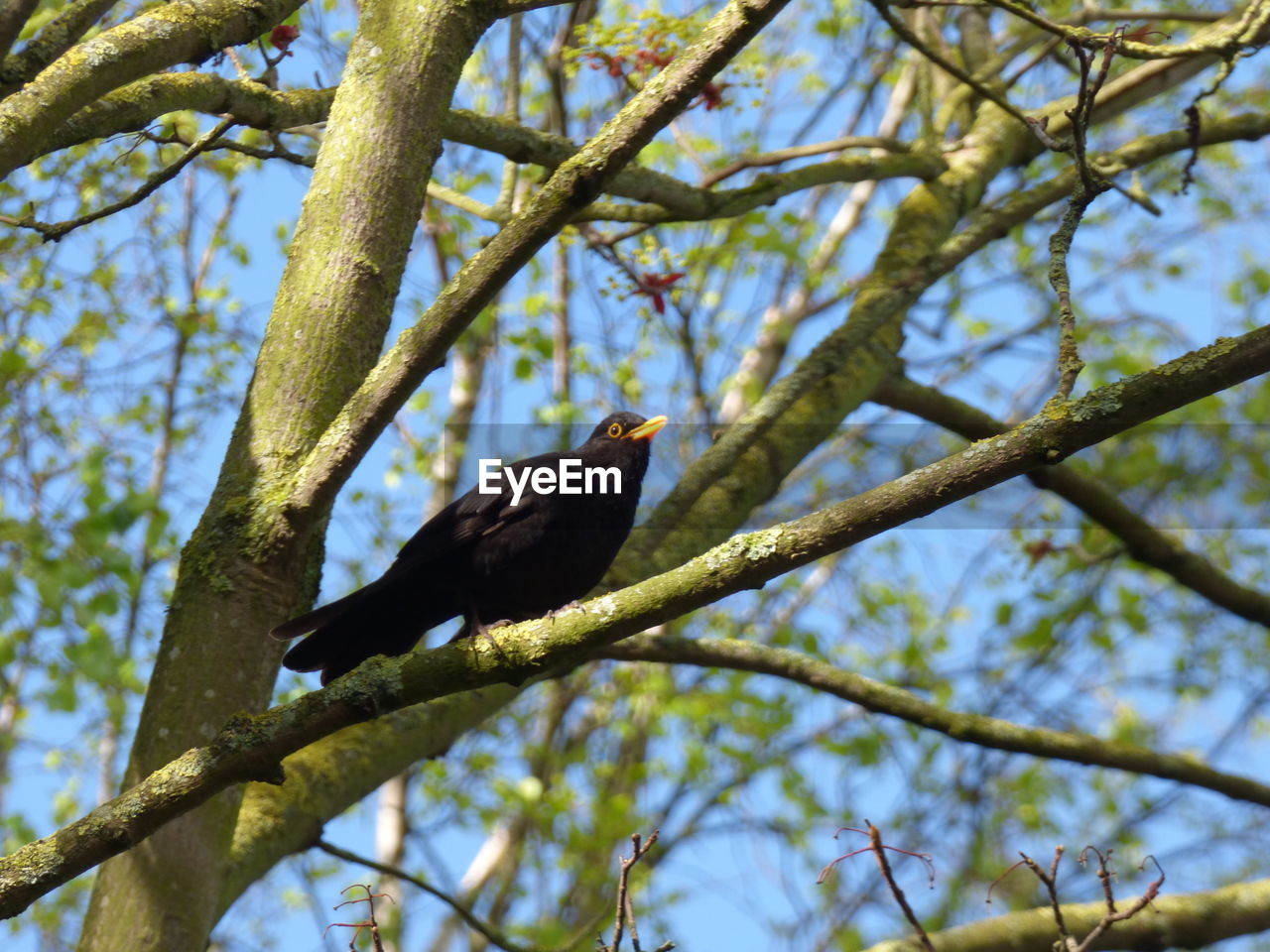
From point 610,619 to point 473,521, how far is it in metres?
1.81

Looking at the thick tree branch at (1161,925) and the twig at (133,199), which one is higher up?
the twig at (133,199)

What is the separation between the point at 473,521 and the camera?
433 cm

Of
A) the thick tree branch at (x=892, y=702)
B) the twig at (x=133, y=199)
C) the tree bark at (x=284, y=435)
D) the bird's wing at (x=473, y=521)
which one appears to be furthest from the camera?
the thick tree branch at (x=892, y=702)

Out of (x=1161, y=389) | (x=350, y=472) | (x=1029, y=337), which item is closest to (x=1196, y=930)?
(x=1161, y=389)

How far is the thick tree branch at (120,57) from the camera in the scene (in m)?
3.10

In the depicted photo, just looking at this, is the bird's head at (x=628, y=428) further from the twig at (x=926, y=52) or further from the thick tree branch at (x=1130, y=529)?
the twig at (x=926, y=52)

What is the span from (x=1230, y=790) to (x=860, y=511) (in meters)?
3.47

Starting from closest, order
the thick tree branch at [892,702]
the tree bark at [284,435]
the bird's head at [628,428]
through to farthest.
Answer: the tree bark at [284,435] → the bird's head at [628,428] → the thick tree branch at [892,702]

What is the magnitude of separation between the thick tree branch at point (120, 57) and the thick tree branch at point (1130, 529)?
9.72ft

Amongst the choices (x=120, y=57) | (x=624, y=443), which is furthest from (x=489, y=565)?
(x=120, y=57)

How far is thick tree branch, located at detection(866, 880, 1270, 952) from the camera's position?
4.45 metres

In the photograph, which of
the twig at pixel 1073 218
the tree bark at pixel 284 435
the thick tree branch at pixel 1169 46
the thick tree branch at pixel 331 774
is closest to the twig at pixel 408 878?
the thick tree branch at pixel 331 774

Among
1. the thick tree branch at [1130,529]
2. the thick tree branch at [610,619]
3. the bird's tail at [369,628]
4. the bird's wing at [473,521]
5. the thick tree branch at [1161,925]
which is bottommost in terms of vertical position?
the thick tree branch at [1161,925]

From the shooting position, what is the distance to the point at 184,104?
3.76 m
